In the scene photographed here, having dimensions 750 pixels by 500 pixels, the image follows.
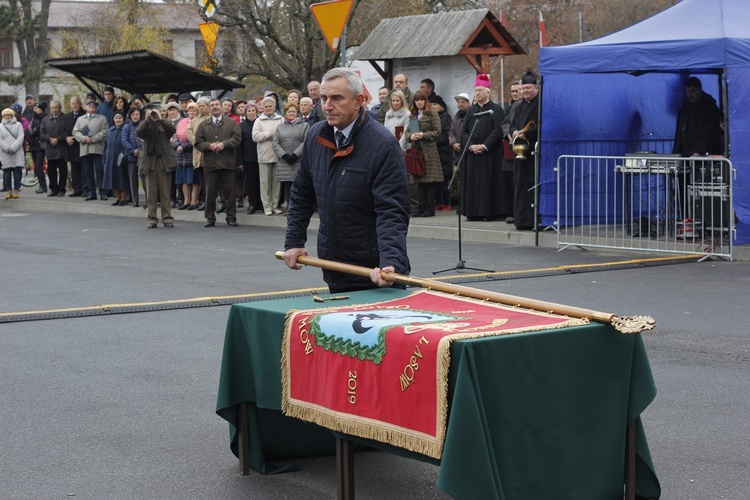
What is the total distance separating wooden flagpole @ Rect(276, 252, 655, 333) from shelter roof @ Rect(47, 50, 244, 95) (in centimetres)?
1738

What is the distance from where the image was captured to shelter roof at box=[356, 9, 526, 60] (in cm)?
2130

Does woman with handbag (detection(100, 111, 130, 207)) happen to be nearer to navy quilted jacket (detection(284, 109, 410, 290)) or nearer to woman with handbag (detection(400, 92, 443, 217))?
woman with handbag (detection(400, 92, 443, 217))

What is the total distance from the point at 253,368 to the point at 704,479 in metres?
2.32

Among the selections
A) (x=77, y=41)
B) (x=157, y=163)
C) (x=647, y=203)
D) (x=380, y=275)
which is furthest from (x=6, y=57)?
(x=380, y=275)

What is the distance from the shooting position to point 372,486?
579 cm

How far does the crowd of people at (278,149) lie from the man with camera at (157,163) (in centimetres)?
2

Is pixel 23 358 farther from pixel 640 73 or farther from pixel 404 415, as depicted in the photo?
pixel 640 73

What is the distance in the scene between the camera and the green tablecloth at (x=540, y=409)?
4.48m

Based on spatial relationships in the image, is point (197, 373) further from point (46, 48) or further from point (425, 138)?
point (46, 48)

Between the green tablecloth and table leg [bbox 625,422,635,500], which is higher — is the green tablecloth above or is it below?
above

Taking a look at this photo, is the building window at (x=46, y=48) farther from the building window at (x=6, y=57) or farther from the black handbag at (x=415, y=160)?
the black handbag at (x=415, y=160)

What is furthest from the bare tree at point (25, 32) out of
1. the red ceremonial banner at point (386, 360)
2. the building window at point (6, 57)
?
the red ceremonial banner at point (386, 360)

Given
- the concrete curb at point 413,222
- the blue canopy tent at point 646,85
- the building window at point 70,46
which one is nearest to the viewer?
the blue canopy tent at point 646,85

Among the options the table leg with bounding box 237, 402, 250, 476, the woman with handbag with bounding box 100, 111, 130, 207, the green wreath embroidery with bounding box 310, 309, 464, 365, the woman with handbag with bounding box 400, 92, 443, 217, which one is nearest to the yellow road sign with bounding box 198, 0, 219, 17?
the woman with handbag with bounding box 100, 111, 130, 207
